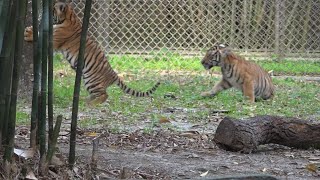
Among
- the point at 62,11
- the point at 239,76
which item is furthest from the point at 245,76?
the point at 62,11

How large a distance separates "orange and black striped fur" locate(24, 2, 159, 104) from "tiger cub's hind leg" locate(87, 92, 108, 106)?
5 cm

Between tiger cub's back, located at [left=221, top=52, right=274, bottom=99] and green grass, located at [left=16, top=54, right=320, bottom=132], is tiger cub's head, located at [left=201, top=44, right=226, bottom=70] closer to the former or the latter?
tiger cub's back, located at [left=221, top=52, right=274, bottom=99]

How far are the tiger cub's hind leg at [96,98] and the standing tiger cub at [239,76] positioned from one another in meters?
1.13

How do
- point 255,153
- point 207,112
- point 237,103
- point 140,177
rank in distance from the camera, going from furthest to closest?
1. point 237,103
2. point 207,112
3. point 255,153
4. point 140,177

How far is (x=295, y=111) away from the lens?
25.4 ft

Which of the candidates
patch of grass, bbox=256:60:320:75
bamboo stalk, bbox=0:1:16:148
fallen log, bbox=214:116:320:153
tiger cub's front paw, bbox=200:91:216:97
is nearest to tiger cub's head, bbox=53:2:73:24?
tiger cub's front paw, bbox=200:91:216:97

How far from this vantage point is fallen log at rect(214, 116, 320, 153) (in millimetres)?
5297

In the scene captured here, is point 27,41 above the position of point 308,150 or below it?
above

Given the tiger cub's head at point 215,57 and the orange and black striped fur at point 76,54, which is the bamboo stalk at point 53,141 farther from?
the tiger cub's head at point 215,57

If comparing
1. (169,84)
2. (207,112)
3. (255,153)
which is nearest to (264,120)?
(255,153)

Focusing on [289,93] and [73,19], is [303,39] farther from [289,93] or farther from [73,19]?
[73,19]

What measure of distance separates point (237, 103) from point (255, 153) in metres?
2.90

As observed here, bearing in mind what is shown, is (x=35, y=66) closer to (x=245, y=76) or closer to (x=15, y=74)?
(x=15, y=74)

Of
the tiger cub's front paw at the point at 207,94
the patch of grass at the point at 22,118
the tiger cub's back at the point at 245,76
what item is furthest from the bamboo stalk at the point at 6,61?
the tiger cub's back at the point at 245,76
